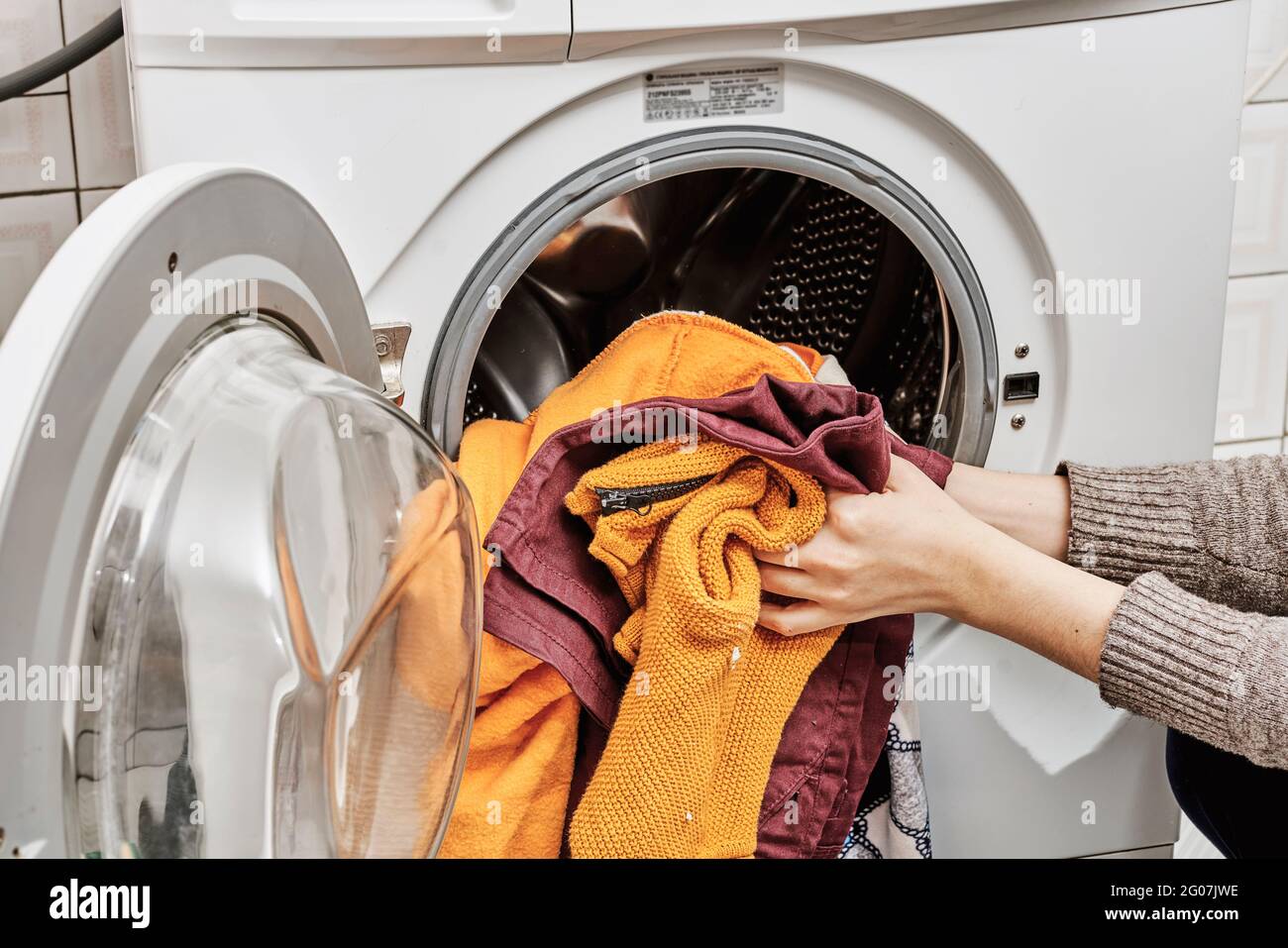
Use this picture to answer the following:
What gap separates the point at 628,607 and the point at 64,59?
2.03ft

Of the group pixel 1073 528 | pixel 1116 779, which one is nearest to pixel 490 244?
pixel 1073 528

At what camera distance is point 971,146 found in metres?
0.77

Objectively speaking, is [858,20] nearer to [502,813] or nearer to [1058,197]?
[1058,197]

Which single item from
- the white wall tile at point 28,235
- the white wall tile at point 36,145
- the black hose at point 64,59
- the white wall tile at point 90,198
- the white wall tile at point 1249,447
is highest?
the black hose at point 64,59

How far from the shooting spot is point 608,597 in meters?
0.72

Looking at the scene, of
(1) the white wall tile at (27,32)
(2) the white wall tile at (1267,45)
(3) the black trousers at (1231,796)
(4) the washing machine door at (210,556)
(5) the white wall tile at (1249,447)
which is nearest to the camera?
(4) the washing machine door at (210,556)

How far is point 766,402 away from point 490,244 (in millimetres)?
200

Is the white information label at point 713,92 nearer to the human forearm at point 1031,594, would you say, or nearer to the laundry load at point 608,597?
the laundry load at point 608,597

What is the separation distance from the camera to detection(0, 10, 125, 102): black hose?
2.93 feet

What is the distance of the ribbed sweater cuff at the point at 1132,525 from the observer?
813 millimetres

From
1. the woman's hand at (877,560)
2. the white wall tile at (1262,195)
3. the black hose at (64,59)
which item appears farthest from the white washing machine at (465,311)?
the white wall tile at (1262,195)

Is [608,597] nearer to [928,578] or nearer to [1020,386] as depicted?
[928,578]

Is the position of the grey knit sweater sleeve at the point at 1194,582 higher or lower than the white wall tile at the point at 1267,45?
lower

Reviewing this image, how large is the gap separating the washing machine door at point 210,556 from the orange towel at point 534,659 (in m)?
0.09
